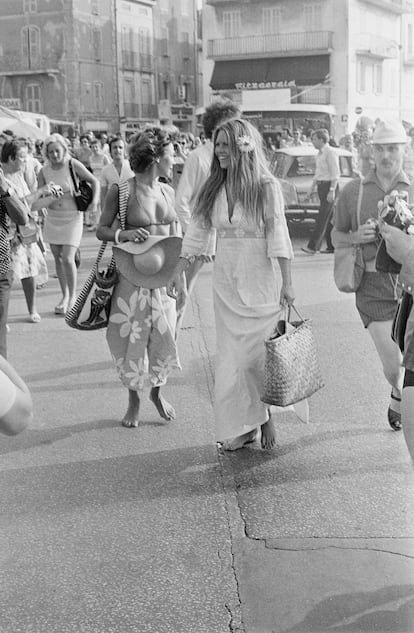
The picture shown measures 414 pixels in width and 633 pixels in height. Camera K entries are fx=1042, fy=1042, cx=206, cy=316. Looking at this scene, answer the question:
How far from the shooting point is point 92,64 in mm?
61531

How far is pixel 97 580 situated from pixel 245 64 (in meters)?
57.1

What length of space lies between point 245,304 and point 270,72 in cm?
5437

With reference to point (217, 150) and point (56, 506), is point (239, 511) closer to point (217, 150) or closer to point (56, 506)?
point (56, 506)

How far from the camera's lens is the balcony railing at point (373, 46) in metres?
58.1

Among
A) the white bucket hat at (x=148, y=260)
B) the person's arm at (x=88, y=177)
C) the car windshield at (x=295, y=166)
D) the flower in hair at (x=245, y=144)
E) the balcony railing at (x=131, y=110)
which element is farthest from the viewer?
the balcony railing at (x=131, y=110)

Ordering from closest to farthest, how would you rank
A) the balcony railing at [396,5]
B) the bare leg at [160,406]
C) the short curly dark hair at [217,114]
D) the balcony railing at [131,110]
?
the bare leg at [160,406], the short curly dark hair at [217,114], the balcony railing at [396,5], the balcony railing at [131,110]

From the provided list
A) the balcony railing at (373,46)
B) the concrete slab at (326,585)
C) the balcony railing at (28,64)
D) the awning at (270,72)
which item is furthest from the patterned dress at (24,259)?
the balcony railing at (28,64)

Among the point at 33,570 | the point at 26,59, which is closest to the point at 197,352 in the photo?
the point at 33,570

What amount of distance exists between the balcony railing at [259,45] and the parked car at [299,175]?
40.0 meters

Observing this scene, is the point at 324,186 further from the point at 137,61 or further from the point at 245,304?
the point at 137,61

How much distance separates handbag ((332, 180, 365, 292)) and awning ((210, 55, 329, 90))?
5267 centimetres

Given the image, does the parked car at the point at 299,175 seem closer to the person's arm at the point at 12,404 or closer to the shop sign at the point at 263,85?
the person's arm at the point at 12,404

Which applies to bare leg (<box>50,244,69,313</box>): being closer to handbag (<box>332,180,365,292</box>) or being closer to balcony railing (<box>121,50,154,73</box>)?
handbag (<box>332,180,365,292</box>)

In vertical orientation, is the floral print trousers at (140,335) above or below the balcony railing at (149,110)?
below
